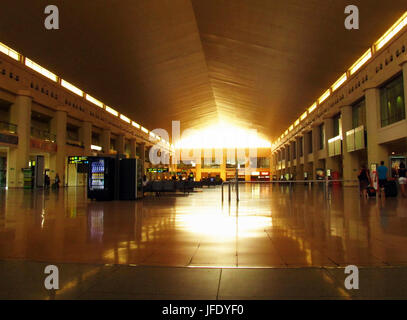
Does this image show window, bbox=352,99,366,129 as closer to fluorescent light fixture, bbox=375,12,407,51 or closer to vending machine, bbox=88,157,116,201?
fluorescent light fixture, bbox=375,12,407,51

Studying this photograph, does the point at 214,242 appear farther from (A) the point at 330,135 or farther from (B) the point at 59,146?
(A) the point at 330,135

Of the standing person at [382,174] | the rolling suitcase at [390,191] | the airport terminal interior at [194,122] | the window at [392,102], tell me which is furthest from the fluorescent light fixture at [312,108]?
the rolling suitcase at [390,191]

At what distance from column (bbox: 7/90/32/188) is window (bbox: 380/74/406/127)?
73.8ft

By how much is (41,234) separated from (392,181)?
11.8m

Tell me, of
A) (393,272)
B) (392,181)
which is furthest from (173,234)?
(392,181)

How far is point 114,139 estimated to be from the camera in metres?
40.2

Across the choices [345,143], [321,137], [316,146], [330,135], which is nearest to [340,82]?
[345,143]

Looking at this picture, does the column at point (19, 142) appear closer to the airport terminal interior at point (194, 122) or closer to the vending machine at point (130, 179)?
the airport terminal interior at point (194, 122)

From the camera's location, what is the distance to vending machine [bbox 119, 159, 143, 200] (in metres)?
11.4

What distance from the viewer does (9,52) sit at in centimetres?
1997

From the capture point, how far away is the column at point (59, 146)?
26062 millimetres

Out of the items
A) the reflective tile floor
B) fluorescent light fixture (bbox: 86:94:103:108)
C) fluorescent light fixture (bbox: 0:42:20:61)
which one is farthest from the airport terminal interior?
fluorescent light fixture (bbox: 86:94:103:108)

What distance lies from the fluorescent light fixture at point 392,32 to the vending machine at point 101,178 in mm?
14240
